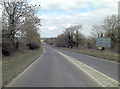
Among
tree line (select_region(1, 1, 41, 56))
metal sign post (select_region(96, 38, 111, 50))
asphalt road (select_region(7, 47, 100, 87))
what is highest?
tree line (select_region(1, 1, 41, 56))

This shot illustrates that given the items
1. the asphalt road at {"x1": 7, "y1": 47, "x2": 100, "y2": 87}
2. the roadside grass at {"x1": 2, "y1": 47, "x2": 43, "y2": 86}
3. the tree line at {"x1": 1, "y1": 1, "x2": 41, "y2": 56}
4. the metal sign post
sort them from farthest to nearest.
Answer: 1. the metal sign post
2. the tree line at {"x1": 1, "y1": 1, "x2": 41, "y2": 56}
3. the roadside grass at {"x1": 2, "y1": 47, "x2": 43, "y2": 86}
4. the asphalt road at {"x1": 7, "y1": 47, "x2": 100, "y2": 87}

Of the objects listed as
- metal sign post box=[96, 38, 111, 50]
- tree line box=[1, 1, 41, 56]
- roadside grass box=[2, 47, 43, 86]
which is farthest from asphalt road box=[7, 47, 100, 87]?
metal sign post box=[96, 38, 111, 50]

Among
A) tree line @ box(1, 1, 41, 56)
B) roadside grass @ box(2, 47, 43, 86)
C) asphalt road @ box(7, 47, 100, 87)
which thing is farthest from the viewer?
tree line @ box(1, 1, 41, 56)

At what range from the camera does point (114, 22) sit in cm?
5562

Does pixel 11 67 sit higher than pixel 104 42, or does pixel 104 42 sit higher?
pixel 104 42

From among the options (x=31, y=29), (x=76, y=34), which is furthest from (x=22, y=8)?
(x=76, y=34)

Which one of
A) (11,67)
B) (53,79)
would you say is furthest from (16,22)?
(53,79)

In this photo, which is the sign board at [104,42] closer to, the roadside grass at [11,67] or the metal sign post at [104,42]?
the metal sign post at [104,42]

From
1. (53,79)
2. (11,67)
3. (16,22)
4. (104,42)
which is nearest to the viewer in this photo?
(53,79)

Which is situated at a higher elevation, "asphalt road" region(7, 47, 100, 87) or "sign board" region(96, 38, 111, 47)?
"sign board" region(96, 38, 111, 47)

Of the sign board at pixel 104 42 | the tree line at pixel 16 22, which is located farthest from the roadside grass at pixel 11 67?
the sign board at pixel 104 42

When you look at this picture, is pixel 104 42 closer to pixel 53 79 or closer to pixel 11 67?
pixel 11 67

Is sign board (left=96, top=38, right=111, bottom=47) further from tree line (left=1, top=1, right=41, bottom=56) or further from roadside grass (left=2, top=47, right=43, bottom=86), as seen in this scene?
roadside grass (left=2, top=47, right=43, bottom=86)

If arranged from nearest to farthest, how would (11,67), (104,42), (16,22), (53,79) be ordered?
1. (53,79)
2. (11,67)
3. (16,22)
4. (104,42)
